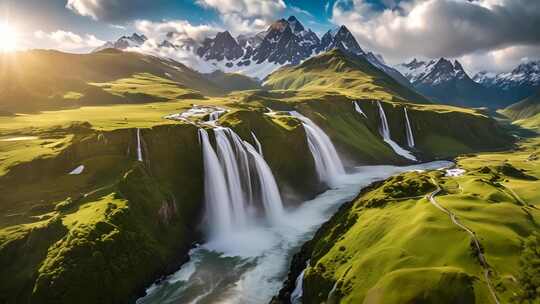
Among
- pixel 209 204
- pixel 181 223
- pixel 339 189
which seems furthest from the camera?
pixel 339 189

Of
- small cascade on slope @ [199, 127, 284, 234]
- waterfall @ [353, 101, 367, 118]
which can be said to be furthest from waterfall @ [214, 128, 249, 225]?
waterfall @ [353, 101, 367, 118]

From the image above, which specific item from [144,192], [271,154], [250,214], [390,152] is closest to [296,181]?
[271,154]

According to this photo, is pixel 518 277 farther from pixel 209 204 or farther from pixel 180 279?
pixel 209 204

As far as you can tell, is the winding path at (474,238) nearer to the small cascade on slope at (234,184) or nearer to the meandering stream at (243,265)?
the meandering stream at (243,265)

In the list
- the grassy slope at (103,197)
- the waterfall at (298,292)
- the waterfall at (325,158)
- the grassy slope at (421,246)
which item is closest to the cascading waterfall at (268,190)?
the grassy slope at (103,197)

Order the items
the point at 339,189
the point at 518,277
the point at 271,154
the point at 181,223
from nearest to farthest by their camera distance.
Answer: the point at 518,277 → the point at 181,223 → the point at 271,154 → the point at 339,189

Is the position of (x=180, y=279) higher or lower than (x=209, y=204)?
lower

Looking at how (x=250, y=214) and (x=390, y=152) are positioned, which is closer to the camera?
(x=250, y=214)
